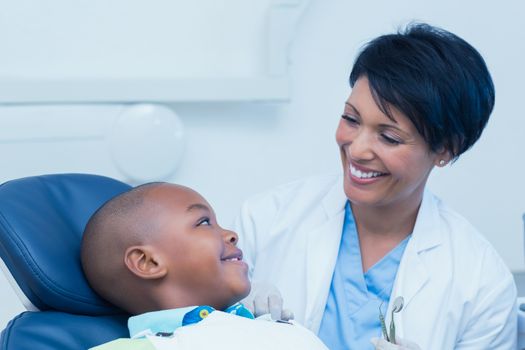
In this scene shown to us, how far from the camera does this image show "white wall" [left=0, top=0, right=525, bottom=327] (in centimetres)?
241

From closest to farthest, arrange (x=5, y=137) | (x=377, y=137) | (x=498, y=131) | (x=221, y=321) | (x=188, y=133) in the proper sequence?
(x=221, y=321), (x=377, y=137), (x=5, y=137), (x=188, y=133), (x=498, y=131)

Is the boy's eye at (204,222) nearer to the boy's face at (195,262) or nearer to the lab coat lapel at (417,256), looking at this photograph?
the boy's face at (195,262)

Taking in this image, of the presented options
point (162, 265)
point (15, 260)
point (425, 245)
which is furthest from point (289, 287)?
point (15, 260)

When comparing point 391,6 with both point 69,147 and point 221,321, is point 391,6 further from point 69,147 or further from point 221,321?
point 221,321

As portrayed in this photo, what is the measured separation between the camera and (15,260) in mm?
1369

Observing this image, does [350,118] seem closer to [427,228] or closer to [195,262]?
[427,228]

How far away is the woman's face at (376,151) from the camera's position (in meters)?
1.61

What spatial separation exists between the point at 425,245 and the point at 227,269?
483 millimetres

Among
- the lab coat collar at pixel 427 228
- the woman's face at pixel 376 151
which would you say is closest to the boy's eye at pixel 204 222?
the woman's face at pixel 376 151

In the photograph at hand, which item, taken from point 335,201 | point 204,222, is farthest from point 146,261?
point 335,201

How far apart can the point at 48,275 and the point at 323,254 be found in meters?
0.59

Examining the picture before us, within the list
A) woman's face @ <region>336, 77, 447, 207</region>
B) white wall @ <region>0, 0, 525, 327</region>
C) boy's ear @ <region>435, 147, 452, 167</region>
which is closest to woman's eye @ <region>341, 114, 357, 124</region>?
woman's face @ <region>336, 77, 447, 207</region>

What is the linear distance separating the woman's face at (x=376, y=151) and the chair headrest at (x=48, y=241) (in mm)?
481

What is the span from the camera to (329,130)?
8.27 feet
